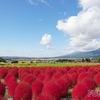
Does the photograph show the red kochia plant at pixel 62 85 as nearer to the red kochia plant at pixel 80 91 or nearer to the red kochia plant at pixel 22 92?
the red kochia plant at pixel 80 91

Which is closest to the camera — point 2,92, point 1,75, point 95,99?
point 95,99

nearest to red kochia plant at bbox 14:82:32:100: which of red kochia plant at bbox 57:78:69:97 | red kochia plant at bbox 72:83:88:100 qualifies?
red kochia plant at bbox 72:83:88:100

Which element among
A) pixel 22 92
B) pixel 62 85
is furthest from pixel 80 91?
pixel 22 92

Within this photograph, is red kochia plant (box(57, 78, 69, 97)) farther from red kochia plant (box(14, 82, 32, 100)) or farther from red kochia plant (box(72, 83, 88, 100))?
red kochia plant (box(14, 82, 32, 100))

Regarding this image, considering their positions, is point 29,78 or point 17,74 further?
point 17,74

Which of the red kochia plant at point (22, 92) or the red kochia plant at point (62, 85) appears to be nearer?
the red kochia plant at point (22, 92)

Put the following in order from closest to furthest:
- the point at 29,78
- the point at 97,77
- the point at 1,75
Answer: the point at 29,78 → the point at 97,77 → the point at 1,75

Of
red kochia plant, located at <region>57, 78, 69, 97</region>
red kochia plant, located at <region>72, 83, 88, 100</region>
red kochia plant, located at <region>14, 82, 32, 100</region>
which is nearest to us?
red kochia plant, located at <region>72, 83, 88, 100</region>

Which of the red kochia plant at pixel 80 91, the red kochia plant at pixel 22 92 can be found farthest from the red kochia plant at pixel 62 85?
the red kochia plant at pixel 22 92

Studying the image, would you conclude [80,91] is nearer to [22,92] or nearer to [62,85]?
[62,85]

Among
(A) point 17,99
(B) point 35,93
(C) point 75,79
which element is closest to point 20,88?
(A) point 17,99

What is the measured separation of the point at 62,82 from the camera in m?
18.4

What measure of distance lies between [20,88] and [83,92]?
402 centimetres

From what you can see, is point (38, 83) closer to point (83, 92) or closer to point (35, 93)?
point (35, 93)
